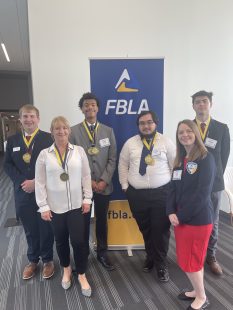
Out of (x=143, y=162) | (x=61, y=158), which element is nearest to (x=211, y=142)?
(x=143, y=162)

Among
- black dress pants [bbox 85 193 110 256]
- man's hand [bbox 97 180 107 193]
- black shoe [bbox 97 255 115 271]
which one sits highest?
man's hand [bbox 97 180 107 193]

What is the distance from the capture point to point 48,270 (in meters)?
2.49

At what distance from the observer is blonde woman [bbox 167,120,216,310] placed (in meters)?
1.75

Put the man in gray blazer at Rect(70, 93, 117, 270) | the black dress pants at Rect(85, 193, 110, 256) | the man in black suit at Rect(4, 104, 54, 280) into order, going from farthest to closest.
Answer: the black dress pants at Rect(85, 193, 110, 256) < the man in gray blazer at Rect(70, 93, 117, 270) < the man in black suit at Rect(4, 104, 54, 280)

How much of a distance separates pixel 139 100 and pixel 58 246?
1.69 m

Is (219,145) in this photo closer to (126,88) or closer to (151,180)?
(151,180)

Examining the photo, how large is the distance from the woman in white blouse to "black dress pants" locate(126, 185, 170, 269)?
504 millimetres

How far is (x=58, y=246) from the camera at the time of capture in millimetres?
2189

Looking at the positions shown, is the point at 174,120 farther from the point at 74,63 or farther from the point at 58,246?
the point at 58,246

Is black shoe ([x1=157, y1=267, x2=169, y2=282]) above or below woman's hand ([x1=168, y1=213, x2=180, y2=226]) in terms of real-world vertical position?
below

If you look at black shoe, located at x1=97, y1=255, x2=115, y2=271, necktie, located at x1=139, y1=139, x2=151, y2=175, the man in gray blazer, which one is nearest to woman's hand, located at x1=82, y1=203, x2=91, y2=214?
the man in gray blazer

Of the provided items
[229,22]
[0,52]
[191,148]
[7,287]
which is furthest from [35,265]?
[0,52]

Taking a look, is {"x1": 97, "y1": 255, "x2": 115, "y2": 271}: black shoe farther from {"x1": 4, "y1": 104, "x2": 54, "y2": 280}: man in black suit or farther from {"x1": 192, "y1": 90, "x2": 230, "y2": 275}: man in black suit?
{"x1": 192, "y1": 90, "x2": 230, "y2": 275}: man in black suit

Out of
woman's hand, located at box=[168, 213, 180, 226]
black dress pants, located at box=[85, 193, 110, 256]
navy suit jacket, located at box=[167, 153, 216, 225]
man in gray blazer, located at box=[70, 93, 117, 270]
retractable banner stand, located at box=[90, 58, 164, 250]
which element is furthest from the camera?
retractable banner stand, located at box=[90, 58, 164, 250]
